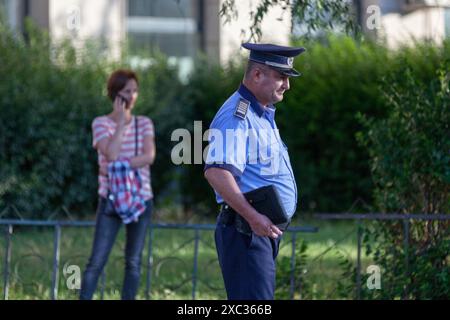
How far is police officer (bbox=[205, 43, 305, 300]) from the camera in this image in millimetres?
5113

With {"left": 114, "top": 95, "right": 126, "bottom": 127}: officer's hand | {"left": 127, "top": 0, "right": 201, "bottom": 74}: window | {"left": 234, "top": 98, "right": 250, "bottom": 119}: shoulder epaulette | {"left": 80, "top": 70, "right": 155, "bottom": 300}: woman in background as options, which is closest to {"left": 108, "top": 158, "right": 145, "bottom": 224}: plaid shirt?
{"left": 80, "top": 70, "right": 155, "bottom": 300}: woman in background

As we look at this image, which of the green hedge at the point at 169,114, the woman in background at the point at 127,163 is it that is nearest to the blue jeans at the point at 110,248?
the woman in background at the point at 127,163

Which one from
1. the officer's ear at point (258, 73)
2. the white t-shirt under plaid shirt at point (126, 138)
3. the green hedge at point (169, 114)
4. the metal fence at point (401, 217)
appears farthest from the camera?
the green hedge at point (169, 114)

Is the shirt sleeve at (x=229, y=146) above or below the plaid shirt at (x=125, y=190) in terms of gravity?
above

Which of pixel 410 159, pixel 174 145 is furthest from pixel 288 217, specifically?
pixel 174 145

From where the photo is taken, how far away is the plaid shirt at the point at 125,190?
756 centimetres

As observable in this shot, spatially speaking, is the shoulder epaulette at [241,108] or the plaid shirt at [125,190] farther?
the plaid shirt at [125,190]

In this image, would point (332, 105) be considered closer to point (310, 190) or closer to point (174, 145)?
point (310, 190)

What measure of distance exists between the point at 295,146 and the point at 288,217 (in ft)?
32.2

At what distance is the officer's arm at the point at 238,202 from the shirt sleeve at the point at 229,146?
4cm

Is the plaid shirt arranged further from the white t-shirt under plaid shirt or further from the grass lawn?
the grass lawn

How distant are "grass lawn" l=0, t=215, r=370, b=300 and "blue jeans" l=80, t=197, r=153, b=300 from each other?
461 mm

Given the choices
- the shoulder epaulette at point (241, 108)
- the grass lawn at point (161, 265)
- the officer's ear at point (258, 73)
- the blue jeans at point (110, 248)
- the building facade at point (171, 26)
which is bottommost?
the grass lawn at point (161, 265)

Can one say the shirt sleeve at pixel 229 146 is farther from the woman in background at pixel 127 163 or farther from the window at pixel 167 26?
the window at pixel 167 26
